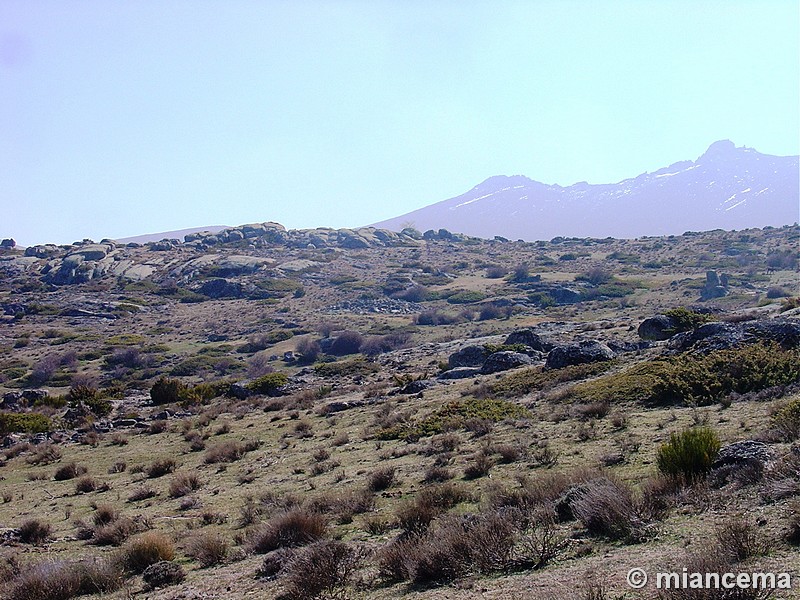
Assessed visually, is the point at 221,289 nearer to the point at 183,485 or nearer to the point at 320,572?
the point at 183,485

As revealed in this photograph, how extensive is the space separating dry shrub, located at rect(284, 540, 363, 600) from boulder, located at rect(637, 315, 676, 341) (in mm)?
21596

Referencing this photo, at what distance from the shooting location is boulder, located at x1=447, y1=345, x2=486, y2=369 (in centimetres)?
2797

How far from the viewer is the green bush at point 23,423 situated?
21812mm

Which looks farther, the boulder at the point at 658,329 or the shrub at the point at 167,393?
the shrub at the point at 167,393

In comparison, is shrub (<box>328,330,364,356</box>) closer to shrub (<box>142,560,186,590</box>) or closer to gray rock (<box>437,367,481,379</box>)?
gray rock (<box>437,367,481,379</box>)

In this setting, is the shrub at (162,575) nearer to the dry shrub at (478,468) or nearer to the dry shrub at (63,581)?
the dry shrub at (63,581)

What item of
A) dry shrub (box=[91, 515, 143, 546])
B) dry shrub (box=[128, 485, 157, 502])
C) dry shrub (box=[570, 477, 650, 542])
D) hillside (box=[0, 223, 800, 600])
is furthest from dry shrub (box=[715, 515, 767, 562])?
dry shrub (box=[128, 485, 157, 502])

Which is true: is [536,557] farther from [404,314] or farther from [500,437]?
[404,314]

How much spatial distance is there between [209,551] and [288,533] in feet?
3.40

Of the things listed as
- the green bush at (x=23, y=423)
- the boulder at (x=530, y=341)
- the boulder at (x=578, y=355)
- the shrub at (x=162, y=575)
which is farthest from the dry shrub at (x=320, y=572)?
the boulder at (x=530, y=341)

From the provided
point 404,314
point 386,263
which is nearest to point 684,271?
point 404,314

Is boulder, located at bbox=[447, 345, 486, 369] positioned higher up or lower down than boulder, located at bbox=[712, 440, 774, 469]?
lower down

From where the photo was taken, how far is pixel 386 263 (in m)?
90.6

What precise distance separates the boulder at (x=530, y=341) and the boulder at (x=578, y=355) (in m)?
→ 5.96
